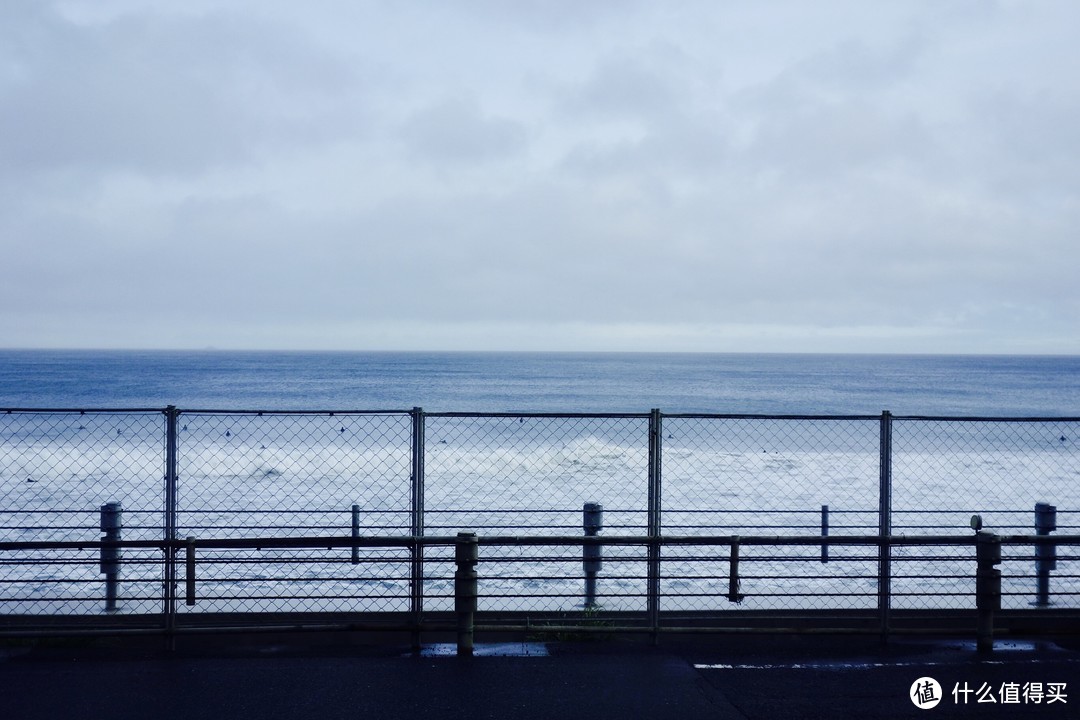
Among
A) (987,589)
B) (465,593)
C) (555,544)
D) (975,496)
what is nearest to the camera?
(465,593)

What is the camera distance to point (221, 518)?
18875 millimetres

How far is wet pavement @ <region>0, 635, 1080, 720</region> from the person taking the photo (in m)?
5.58

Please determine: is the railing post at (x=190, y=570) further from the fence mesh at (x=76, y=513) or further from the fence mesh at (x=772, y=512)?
the fence mesh at (x=772, y=512)

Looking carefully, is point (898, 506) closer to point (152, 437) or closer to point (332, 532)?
point (332, 532)

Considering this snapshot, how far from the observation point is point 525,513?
1917 centimetres

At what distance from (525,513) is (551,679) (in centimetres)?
1305

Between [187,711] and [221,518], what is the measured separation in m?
A: 14.4

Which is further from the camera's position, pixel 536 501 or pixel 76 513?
pixel 536 501

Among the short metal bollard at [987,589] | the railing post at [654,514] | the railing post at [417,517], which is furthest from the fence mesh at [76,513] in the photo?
the short metal bollard at [987,589]

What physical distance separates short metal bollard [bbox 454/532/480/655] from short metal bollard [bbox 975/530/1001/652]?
4235 mm

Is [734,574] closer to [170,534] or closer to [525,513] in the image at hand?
[170,534]

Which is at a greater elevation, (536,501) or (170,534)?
(170,534)

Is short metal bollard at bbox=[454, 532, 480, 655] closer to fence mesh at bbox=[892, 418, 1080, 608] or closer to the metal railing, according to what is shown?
the metal railing

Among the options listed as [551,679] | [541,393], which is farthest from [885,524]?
[541,393]
